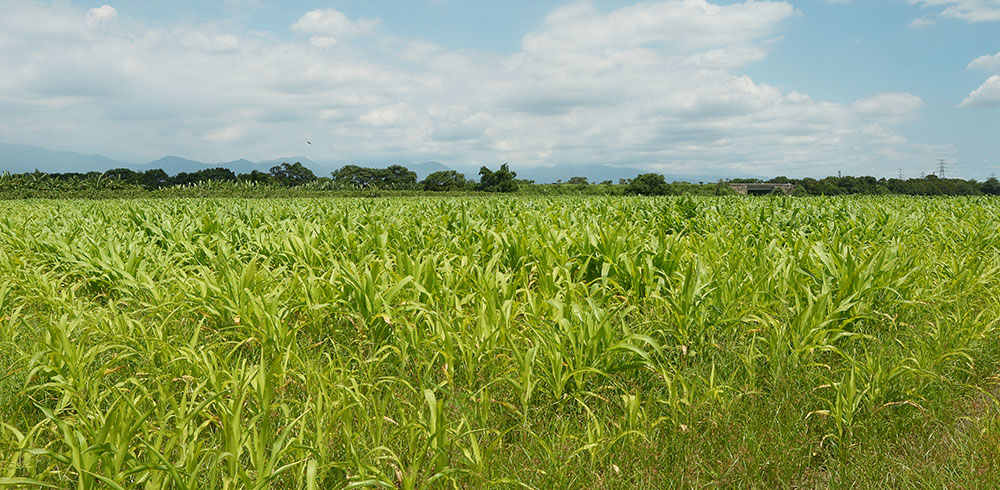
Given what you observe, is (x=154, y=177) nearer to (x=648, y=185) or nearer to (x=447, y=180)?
(x=447, y=180)

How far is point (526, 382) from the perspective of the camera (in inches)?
108

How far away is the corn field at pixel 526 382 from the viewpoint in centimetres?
231

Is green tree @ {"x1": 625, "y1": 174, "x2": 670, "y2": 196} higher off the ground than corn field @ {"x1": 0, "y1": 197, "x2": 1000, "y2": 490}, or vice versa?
green tree @ {"x1": 625, "y1": 174, "x2": 670, "y2": 196}

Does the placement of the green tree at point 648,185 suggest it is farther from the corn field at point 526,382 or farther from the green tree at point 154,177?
the green tree at point 154,177

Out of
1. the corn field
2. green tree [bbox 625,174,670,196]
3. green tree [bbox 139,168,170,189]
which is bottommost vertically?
the corn field

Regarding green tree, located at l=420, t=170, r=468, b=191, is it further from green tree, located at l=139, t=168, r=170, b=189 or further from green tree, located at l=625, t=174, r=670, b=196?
green tree, located at l=139, t=168, r=170, b=189

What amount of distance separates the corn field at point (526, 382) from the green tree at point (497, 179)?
6335 cm

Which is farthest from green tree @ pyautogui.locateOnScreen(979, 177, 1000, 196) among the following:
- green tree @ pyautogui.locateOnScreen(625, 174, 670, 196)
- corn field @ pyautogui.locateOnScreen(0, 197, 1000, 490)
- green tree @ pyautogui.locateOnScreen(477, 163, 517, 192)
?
corn field @ pyautogui.locateOnScreen(0, 197, 1000, 490)

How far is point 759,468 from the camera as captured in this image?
98.7 inches

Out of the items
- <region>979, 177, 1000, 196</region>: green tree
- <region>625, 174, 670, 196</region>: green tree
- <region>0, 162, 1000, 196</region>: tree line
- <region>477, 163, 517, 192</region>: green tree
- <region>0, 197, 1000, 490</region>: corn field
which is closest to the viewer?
<region>0, 197, 1000, 490</region>: corn field

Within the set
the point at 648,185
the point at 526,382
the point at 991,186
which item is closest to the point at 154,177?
the point at 648,185

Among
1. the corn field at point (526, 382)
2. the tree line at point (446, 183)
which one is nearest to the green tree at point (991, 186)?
the tree line at point (446, 183)

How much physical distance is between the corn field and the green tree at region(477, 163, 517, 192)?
6335 centimetres

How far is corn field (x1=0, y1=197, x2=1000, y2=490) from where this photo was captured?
2311mm
